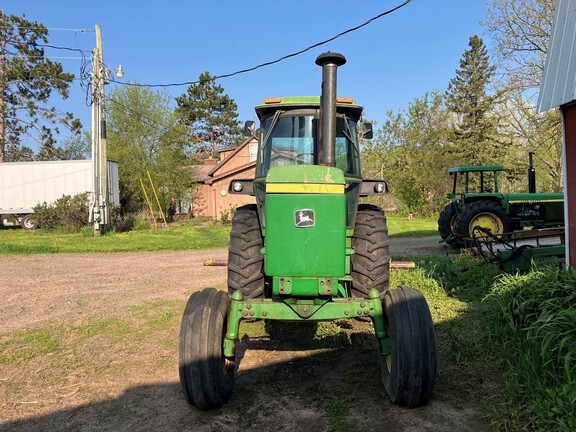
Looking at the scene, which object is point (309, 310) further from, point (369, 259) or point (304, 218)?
point (369, 259)

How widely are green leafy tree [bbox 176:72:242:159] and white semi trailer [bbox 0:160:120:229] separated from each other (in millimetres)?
24956

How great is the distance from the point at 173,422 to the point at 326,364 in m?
1.61

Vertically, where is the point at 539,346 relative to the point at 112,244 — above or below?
below

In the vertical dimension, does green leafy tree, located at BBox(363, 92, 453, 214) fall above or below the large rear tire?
above

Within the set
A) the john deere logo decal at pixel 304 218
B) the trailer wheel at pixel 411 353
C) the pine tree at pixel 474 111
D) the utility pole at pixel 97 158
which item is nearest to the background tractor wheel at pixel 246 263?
the john deere logo decal at pixel 304 218

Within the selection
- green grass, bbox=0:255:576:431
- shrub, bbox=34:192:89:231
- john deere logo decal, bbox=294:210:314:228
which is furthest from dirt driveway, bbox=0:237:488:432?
shrub, bbox=34:192:89:231

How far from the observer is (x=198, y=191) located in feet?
91.8

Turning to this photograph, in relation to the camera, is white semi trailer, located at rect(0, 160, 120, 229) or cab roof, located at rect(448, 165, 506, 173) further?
white semi trailer, located at rect(0, 160, 120, 229)

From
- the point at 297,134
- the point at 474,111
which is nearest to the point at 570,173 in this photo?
the point at 297,134

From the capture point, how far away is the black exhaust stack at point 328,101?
143 inches

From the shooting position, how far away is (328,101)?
Result: 3.64 metres

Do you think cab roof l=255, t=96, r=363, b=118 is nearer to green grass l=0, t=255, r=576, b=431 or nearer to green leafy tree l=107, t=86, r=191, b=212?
green grass l=0, t=255, r=576, b=431

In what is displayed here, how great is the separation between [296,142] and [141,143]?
2258 cm

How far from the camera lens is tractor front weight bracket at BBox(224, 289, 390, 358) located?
328 centimetres
